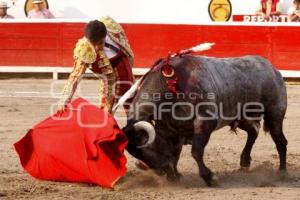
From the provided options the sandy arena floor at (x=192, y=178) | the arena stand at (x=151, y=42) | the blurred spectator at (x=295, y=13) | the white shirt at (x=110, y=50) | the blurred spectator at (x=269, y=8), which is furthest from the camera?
the blurred spectator at (x=269, y=8)

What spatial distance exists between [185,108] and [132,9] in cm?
812

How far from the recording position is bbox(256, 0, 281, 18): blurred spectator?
11.8 metres

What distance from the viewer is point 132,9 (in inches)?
520

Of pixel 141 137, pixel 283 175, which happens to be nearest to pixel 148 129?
pixel 141 137

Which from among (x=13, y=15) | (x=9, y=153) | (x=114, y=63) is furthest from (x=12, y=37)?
(x=114, y=63)

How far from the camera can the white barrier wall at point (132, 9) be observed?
12.9 metres

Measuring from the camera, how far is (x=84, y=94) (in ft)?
33.0

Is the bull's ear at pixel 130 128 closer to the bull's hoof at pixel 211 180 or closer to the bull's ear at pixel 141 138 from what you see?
the bull's ear at pixel 141 138

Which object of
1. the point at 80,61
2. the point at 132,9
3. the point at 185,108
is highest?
the point at 80,61

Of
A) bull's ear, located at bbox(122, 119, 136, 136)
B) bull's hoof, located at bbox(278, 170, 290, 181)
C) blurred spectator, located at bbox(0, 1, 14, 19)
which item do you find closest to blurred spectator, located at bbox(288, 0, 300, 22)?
blurred spectator, located at bbox(0, 1, 14, 19)

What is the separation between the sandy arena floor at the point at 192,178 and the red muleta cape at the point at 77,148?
0.08 m

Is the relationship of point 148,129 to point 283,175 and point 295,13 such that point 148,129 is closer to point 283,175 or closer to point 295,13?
point 283,175

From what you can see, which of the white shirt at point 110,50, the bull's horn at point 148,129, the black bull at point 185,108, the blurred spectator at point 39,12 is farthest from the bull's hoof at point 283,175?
the blurred spectator at point 39,12

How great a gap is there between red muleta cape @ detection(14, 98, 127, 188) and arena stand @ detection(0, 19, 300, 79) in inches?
241
